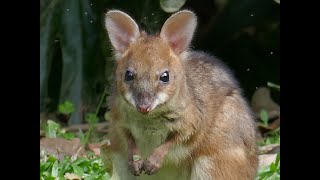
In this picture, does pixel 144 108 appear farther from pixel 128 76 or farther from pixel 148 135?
pixel 148 135

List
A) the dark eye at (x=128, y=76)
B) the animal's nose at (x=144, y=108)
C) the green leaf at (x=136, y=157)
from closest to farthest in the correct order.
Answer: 1. the animal's nose at (x=144, y=108)
2. the dark eye at (x=128, y=76)
3. the green leaf at (x=136, y=157)

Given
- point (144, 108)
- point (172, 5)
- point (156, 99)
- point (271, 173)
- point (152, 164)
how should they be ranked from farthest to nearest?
point (172, 5), point (271, 173), point (152, 164), point (156, 99), point (144, 108)

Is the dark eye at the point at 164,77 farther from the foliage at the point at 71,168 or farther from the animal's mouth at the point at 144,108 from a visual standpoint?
the foliage at the point at 71,168

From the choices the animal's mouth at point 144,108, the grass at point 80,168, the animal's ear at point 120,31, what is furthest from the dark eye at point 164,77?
the grass at point 80,168

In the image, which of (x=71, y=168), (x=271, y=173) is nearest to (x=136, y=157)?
(x=71, y=168)

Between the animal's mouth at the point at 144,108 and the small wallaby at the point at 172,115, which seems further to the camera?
the small wallaby at the point at 172,115

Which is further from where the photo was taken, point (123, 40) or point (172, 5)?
point (172, 5)

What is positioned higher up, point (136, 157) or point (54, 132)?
point (136, 157)
